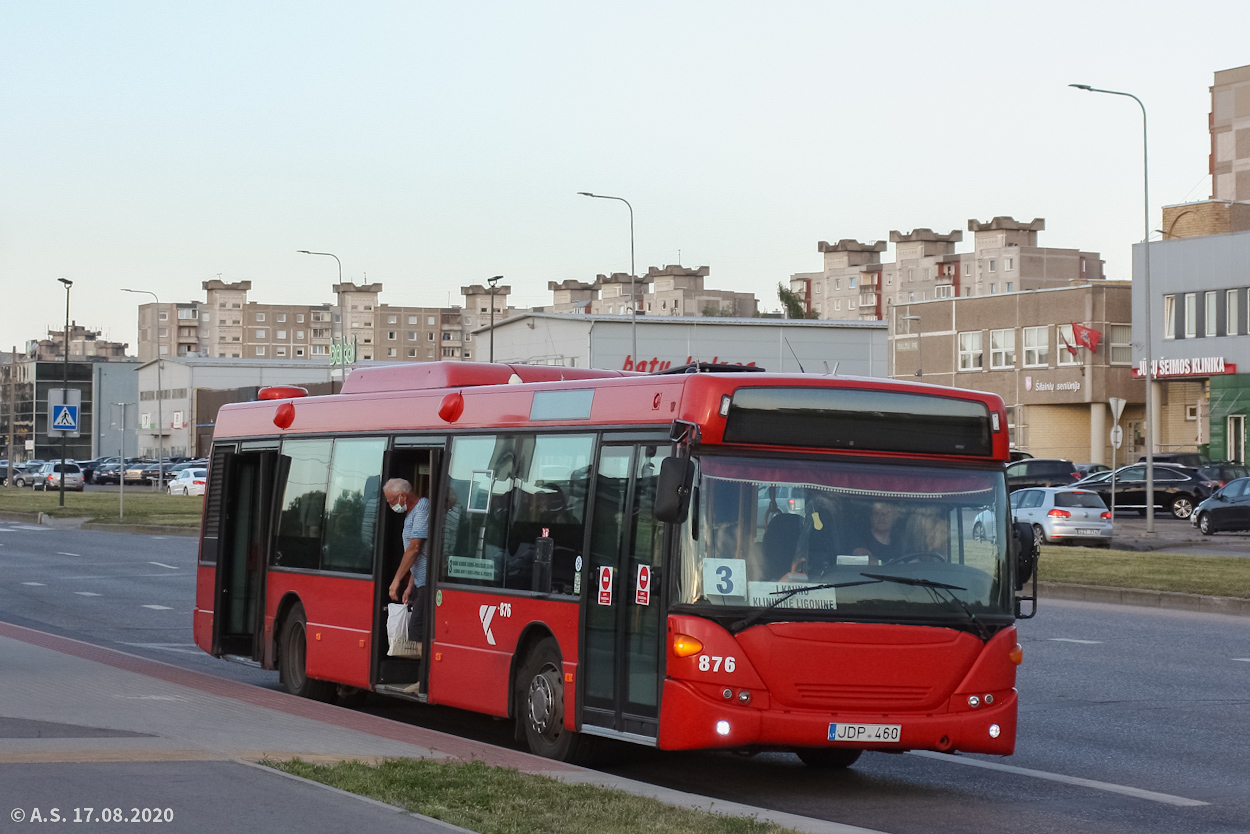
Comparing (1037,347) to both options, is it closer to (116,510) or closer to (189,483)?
(189,483)

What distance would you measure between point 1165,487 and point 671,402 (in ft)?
142

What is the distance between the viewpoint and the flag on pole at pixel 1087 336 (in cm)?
7544

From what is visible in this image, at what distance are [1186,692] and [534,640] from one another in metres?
6.06

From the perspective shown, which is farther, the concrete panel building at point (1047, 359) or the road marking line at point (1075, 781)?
the concrete panel building at point (1047, 359)

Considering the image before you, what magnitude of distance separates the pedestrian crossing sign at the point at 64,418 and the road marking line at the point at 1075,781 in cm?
4297

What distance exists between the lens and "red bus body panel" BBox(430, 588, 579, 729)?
9961mm

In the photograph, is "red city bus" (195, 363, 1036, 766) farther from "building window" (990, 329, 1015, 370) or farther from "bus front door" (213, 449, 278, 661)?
"building window" (990, 329, 1015, 370)

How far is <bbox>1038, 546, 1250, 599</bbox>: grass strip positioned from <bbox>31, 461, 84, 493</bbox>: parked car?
66.9 metres

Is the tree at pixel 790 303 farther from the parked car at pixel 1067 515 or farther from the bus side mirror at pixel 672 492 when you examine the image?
the bus side mirror at pixel 672 492

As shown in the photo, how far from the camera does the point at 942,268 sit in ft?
577

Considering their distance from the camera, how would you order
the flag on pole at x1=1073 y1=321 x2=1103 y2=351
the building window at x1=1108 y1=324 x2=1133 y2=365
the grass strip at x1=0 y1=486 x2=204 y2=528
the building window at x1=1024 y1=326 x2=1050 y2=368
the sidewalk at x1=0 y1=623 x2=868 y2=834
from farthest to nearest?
the building window at x1=1024 y1=326 x2=1050 y2=368 < the building window at x1=1108 y1=324 x2=1133 y2=365 < the flag on pole at x1=1073 y1=321 x2=1103 y2=351 < the grass strip at x1=0 y1=486 x2=204 y2=528 < the sidewalk at x1=0 y1=623 x2=868 y2=834

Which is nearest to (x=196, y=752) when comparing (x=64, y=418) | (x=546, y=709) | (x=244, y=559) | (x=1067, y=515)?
(x=546, y=709)

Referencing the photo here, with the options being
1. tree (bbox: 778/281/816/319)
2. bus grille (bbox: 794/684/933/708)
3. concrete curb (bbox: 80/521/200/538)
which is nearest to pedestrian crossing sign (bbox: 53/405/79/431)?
concrete curb (bbox: 80/521/200/538)

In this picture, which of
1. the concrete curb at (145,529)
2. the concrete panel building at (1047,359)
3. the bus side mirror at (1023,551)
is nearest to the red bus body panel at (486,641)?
the bus side mirror at (1023,551)
